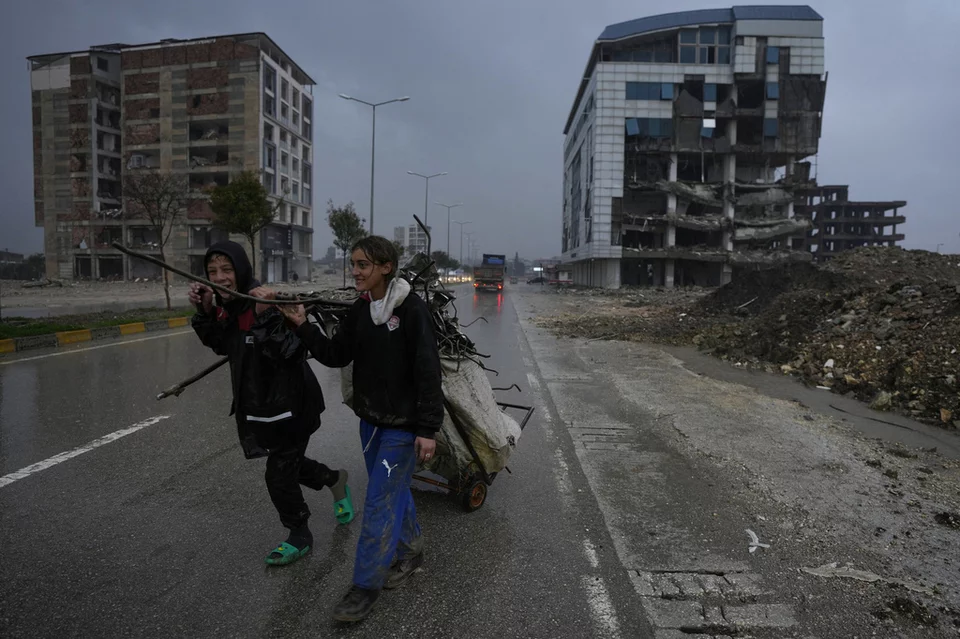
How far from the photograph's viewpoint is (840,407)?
7621mm

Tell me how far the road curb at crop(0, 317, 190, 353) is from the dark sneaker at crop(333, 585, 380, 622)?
11.5 m

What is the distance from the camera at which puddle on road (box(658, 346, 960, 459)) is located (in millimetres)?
6051

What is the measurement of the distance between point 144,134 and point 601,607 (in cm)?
6443

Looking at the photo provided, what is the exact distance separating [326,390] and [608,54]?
204 feet

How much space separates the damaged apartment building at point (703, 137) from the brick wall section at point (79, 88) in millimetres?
50695

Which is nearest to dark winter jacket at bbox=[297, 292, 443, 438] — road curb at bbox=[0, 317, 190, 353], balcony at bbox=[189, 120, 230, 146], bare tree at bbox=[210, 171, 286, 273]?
road curb at bbox=[0, 317, 190, 353]

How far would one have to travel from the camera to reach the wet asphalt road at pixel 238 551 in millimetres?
2674

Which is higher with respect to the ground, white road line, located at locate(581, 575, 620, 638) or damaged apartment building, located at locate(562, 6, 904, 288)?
damaged apartment building, located at locate(562, 6, 904, 288)

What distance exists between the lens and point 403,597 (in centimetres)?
290

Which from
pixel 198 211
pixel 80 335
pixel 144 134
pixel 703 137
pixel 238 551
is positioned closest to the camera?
pixel 238 551

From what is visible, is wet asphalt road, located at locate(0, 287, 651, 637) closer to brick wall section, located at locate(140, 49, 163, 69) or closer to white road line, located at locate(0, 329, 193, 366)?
white road line, located at locate(0, 329, 193, 366)

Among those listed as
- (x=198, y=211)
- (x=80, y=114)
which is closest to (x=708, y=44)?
(x=198, y=211)

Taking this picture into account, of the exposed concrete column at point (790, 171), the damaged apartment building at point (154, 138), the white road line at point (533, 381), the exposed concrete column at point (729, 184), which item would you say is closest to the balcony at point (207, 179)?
the damaged apartment building at point (154, 138)

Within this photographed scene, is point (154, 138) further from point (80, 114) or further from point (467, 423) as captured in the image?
point (467, 423)
